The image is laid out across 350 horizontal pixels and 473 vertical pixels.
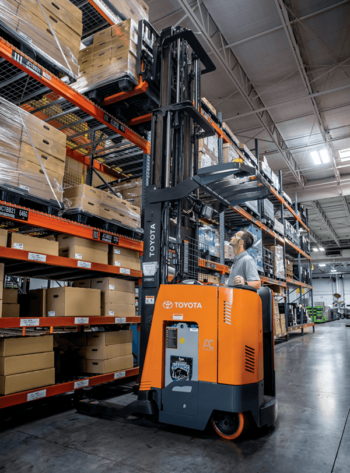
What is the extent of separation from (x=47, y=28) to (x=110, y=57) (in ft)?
2.87

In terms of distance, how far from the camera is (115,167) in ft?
19.9

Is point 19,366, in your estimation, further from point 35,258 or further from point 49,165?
point 49,165

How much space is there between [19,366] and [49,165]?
1985mm

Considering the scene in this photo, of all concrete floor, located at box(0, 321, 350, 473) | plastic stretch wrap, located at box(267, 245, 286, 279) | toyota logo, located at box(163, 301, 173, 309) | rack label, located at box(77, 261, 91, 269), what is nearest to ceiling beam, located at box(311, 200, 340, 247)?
plastic stretch wrap, located at box(267, 245, 286, 279)

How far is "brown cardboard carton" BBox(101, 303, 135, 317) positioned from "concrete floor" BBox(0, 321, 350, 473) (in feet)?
3.88

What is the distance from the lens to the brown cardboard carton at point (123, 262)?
4.47 m

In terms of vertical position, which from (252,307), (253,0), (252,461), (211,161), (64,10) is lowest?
(252,461)

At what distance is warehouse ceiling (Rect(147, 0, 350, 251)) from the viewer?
27.7 feet

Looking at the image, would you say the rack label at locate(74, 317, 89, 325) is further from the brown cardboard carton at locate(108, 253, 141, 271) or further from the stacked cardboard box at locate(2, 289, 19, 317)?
the brown cardboard carton at locate(108, 253, 141, 271)

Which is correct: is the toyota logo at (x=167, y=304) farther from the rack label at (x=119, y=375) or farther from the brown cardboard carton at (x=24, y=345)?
the rack label at (x=119, y=375)

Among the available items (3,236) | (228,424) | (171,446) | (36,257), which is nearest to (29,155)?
(3,236)

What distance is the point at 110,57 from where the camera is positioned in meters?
4.26

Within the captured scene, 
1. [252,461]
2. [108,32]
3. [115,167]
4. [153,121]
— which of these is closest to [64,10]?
[108,32]

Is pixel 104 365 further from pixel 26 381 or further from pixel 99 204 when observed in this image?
pixel 99 204
